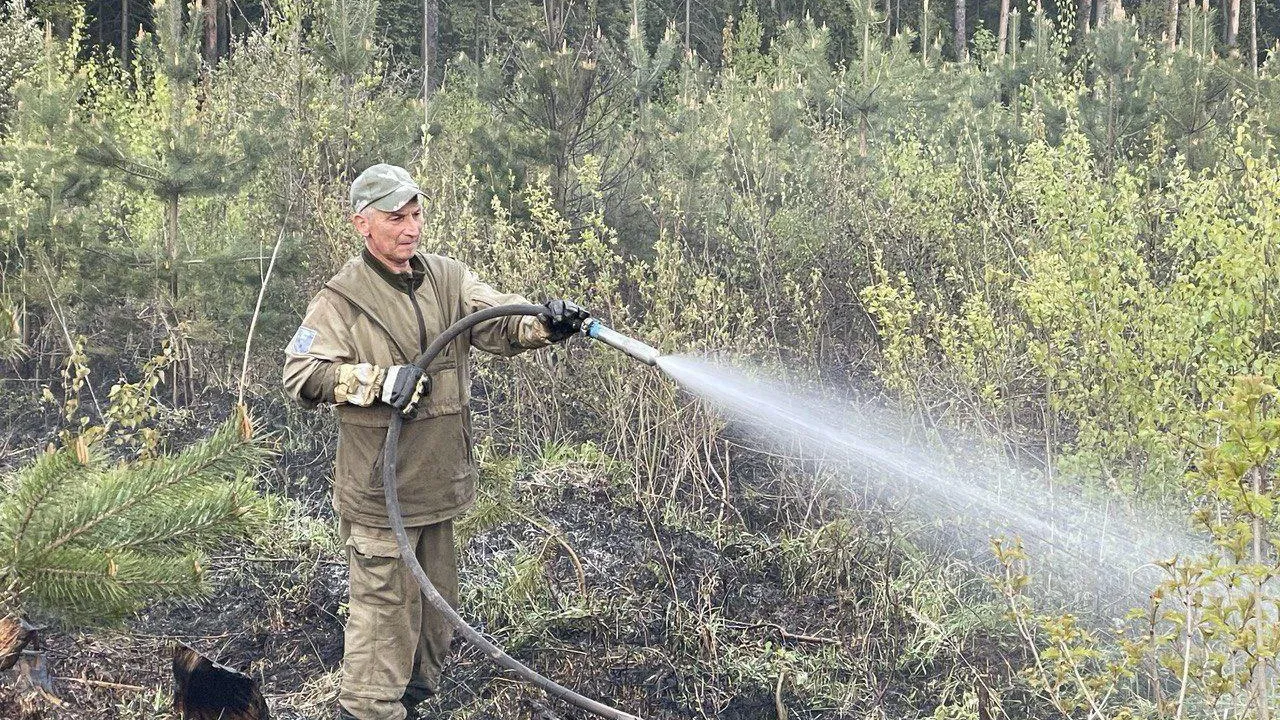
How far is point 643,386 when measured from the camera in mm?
6477

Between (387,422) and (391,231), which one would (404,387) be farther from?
(391,231)

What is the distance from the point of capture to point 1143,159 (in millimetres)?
10938

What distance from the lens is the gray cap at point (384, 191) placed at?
4.07 meters

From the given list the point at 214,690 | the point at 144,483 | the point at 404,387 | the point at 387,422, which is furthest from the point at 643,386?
the point at 144,483

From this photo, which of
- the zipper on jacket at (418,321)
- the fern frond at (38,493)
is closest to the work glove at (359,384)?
the zipper on jacket at (418,321)

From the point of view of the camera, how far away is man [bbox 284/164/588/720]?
13.4 feet

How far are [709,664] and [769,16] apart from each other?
31371 millimetres

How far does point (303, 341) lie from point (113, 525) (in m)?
0.88

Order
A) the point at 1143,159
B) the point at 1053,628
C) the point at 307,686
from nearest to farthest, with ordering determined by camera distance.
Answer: the point at 1053,628, the point at 307,686, the point at 1143,159

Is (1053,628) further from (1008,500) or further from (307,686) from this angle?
(307,686)

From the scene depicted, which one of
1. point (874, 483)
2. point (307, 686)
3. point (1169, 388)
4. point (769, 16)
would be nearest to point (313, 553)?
point (307, 686)

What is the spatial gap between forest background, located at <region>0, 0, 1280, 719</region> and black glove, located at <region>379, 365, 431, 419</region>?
434 mm

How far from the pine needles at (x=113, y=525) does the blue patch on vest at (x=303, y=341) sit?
20.4 inches

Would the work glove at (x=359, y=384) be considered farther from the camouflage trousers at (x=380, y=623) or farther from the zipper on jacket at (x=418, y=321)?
the camouflage trousers at (x=380, y=623)
